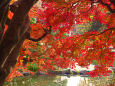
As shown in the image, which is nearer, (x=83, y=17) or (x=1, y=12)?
(x=1, y=12)

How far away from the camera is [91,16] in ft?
18.1

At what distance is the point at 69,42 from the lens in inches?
193

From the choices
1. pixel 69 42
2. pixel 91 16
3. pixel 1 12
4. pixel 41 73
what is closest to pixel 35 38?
pixel 69 42

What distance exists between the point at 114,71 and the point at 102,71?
1448cm

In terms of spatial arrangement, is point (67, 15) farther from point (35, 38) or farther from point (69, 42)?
point (35, 38)

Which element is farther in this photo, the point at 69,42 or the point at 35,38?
the point at 69,42

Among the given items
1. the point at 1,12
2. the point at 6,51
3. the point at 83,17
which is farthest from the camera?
the point at 83,17

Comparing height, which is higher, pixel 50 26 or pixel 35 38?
pixel 50 26

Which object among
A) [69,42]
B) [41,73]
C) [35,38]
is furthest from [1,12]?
[41,73]

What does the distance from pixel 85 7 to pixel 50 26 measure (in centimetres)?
132

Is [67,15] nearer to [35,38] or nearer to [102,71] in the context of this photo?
[35,38]

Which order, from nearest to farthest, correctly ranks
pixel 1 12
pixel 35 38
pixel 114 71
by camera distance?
pixel 1 12 < pixel 35 38 < pixel 114 71

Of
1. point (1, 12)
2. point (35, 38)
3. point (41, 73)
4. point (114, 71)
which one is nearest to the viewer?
point (1, 12)

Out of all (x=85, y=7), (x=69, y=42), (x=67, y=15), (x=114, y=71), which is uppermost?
(x=85, y=7)
